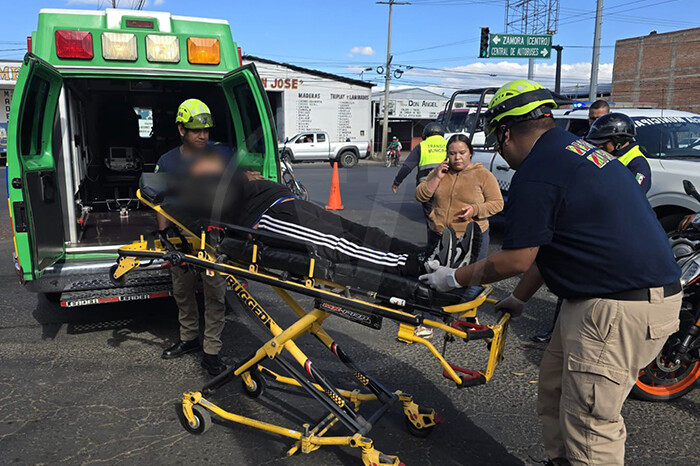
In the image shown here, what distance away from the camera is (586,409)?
2.22 m

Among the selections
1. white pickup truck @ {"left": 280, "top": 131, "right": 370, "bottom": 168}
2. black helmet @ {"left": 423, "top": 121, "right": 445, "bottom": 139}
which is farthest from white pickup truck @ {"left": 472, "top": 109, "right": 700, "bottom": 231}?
white pickup truck @ {"left": 280, "top": 131, "right": 370, "bottom": 168}

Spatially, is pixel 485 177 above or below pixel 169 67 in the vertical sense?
below

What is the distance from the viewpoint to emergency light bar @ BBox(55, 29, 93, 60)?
4.39 metres

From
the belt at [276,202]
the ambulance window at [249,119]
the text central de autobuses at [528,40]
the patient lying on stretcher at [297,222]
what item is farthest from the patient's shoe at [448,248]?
the text central de autobuses at [528,40]

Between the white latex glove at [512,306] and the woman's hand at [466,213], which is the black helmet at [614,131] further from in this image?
the white latex glove at [512,306]

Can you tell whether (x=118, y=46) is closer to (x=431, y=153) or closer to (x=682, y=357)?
(x=431, y=153)

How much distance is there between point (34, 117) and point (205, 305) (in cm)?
207

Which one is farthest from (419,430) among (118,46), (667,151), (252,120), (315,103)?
(315,103)

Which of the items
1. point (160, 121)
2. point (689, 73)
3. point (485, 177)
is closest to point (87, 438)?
point (485, 177)

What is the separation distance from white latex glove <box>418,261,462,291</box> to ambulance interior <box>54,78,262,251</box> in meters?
3.35

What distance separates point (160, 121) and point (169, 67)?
3.46 metres

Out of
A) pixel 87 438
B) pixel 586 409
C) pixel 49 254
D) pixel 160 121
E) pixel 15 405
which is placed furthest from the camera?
pixel 160 121

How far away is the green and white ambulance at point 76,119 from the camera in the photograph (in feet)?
13.3

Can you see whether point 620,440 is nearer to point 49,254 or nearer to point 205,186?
point 205,186
